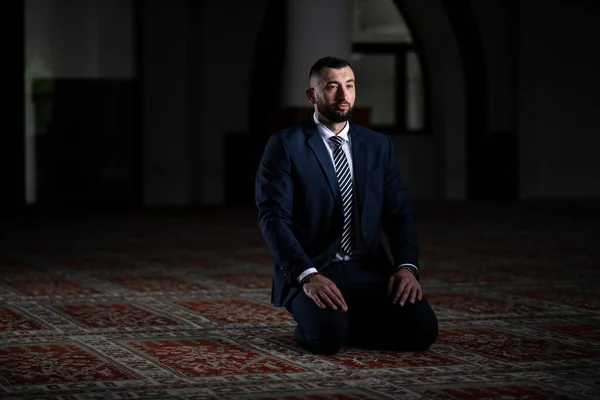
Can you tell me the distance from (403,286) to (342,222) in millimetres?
309

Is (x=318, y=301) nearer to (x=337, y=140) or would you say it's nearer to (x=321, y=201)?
(x=321, y=201)

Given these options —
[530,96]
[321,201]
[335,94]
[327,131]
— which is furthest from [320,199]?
[530,96]

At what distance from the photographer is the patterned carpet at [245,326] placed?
343 cm

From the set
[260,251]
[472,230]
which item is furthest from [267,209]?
[472,230]

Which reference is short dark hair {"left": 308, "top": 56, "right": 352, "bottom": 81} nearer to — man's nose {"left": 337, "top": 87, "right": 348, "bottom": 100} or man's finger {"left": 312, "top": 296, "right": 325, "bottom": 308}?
man's nose {"left": 337, "top": 87, "right": 348, "bottom": 100}

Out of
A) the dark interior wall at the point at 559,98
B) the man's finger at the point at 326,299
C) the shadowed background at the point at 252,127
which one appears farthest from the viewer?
the dark interior wall at the point at 559,98

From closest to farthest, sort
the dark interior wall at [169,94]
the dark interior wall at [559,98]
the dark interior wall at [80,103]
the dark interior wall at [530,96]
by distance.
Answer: the dark interior wall at [80,103] → the dark interior wall at [169,94] → the dark interior wall at [530,96] → the dark interior wall at [559,98]

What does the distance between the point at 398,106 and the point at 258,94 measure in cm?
198

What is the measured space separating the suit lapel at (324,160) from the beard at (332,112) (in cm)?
9

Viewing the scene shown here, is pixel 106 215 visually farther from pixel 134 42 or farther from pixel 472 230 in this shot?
pixel 472 230

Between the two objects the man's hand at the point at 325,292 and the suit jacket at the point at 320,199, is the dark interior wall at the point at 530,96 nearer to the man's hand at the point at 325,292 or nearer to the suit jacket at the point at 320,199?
the suit jacket at the point at 320,199

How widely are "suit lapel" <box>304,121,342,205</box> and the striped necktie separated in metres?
0.02

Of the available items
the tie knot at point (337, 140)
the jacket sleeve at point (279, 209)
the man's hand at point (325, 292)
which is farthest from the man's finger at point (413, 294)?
the tie knot at point (337, 140)

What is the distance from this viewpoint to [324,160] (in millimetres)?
4059
